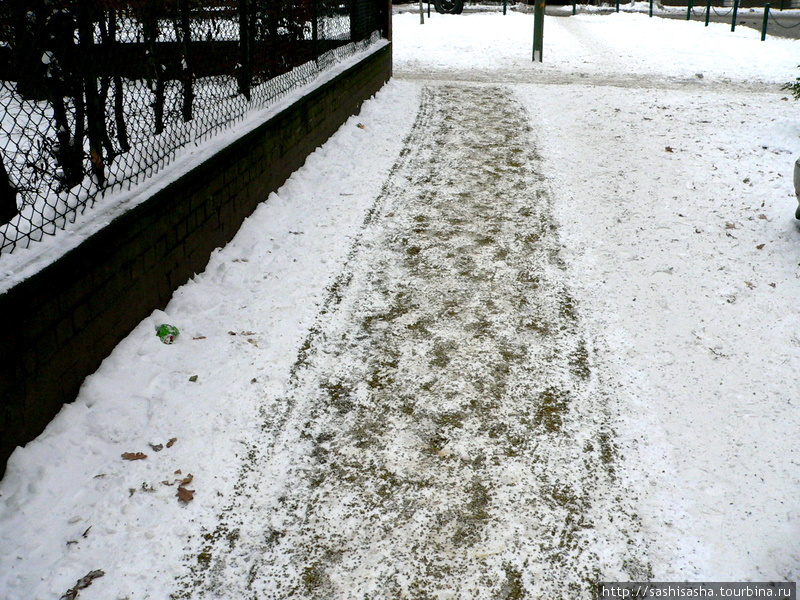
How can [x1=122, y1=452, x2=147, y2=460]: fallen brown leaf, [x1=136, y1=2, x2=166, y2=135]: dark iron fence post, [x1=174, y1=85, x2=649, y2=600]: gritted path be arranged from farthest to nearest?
[x1=136, y1=2, x2=166, y2=135]: dark iron fence post < [x1=122, y1=452, x2=147, y2=460]: fallen brown leaf < [x1=174, y1=85, x2=649, y2=600]: gritted path

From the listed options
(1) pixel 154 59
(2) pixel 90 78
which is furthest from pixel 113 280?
(1) pixel 154 59

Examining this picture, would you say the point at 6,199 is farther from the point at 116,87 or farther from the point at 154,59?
the point at 154,59

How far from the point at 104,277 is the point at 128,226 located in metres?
0.38

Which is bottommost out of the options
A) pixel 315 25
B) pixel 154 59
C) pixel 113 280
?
pixel 113 280

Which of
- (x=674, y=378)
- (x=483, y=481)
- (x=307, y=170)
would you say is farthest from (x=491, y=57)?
(x=483, y=481)

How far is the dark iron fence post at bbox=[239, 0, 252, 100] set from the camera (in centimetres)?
634

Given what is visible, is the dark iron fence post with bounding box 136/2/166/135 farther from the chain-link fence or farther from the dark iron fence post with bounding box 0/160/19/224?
the dark iron fence post with bounding box 0/160/19/224

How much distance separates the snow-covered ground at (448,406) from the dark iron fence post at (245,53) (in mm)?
1012

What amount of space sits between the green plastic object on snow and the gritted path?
32.1 inches

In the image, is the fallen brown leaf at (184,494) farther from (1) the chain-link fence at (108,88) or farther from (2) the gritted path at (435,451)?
(1) the chain-link fence at (108,88)

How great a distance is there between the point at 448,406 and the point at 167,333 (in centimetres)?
179

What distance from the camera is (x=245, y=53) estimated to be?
646 cm

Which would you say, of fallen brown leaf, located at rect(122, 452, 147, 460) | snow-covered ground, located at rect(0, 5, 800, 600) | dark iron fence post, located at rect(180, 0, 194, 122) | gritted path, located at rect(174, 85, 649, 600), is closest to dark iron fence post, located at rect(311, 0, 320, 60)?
snow-covered ground, located at rect(0, 5, 800, 600)

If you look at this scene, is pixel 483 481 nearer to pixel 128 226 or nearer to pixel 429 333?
pixel 429 333
